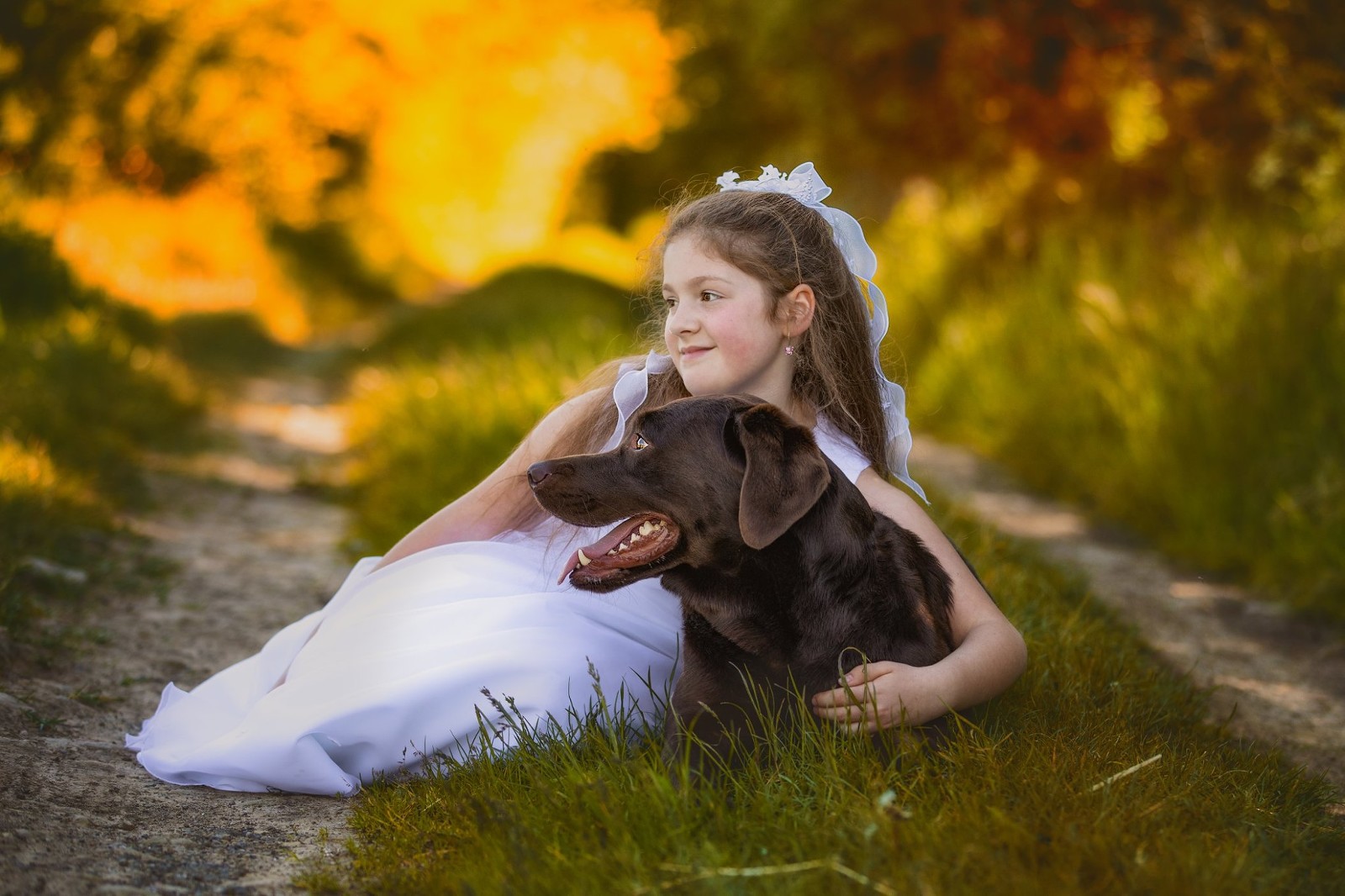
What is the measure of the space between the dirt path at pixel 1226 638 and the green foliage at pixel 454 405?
2.26 m

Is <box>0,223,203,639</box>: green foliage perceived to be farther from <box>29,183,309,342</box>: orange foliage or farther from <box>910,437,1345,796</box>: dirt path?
<box>910,437,1345,796</box>: dirt path

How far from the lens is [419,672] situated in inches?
120

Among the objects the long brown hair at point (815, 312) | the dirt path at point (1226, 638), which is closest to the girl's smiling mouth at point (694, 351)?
the long brown hair at point (815, 312)

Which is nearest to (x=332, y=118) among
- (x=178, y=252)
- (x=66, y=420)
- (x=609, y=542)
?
(x=178, y=252)

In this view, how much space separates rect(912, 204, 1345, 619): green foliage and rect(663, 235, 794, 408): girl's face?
116 inches

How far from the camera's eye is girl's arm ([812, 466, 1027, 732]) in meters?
2.48

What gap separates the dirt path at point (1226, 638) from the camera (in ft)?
12.0

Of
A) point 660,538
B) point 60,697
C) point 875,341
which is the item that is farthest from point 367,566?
point 875,341

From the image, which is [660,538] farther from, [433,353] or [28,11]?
[28,11]

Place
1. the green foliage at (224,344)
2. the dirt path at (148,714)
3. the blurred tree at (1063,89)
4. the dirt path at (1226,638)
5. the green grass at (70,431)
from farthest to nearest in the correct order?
the green foliage at (224,344), the blurred tree at (1063,89), the green grass at (70,431), the dirt path at (1226,638), the dirt path at (148,714)

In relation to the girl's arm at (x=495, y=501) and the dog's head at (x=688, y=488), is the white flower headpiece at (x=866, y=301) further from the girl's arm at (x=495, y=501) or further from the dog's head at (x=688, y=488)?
the dog's head at (x=688, y=488)

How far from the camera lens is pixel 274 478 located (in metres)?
7.50

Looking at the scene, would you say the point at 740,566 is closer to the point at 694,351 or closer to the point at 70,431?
the point at 694,351

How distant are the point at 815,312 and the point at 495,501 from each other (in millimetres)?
1086
